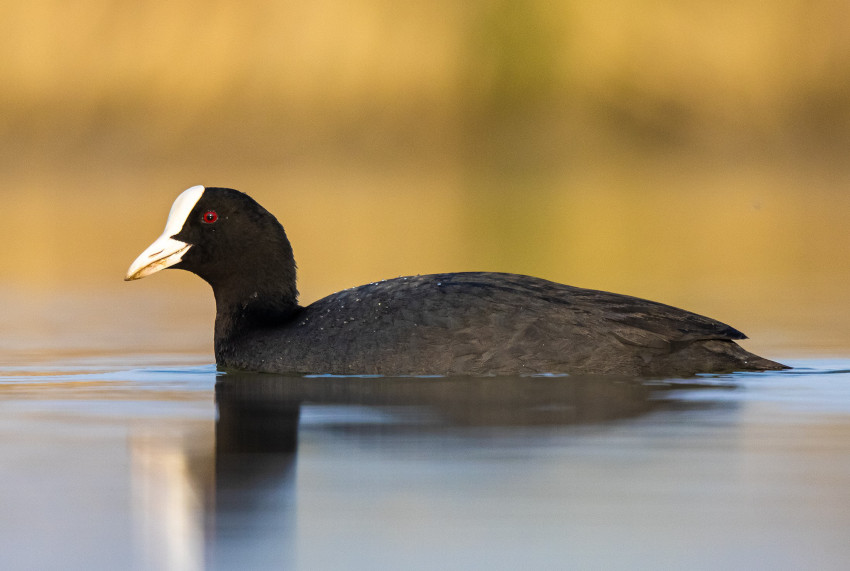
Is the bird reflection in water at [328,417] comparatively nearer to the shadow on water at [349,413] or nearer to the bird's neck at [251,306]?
the shadow on water at [349,413]

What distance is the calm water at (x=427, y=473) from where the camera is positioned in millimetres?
5371

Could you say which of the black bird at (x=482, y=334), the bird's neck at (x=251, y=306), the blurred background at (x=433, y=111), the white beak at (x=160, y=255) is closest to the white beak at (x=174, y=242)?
the white beak at (x=160, y=255)

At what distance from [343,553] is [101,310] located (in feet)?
29.7

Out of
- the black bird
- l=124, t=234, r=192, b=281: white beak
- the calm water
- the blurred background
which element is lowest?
the calm water

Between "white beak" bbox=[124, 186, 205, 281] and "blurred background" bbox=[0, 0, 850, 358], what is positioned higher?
"blurred background" bbox=[0, 0, 850, 358]

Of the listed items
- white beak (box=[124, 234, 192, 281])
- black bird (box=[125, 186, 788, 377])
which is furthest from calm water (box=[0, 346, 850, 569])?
white beak (box=[124, 234, 192, 281])

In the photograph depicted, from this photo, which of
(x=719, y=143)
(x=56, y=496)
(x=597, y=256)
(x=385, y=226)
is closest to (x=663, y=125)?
(x=719, y=143)

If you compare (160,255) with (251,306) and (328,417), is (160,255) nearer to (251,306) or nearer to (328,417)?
(251,306)

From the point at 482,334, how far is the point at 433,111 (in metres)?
50.0

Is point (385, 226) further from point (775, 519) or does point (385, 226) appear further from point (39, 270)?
point (775, 519)

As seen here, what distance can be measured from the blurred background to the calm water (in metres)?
15.2

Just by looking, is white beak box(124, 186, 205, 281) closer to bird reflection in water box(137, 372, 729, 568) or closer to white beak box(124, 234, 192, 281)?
white beak box(124, 234, 192, 281)

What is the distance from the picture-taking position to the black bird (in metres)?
9.39

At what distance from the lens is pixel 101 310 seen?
1402 centimetres
